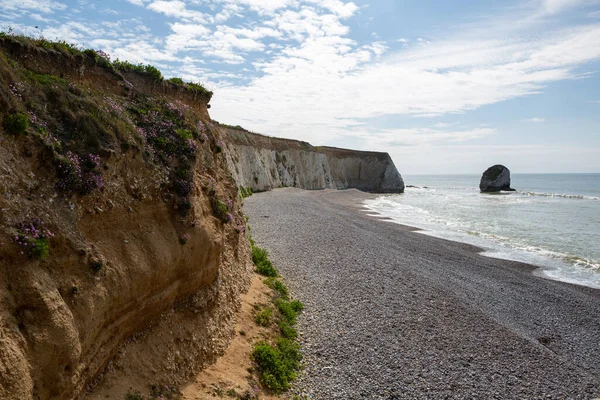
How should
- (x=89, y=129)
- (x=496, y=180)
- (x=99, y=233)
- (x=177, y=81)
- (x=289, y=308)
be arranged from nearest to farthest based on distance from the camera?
(x=99, y=233) < (x=89, y=129) < (x=177, y=81) < (x=289, y=308) < (x=496, y=180)

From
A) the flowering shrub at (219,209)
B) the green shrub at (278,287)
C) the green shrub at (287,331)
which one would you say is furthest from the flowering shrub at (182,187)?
the green shrub at (278,287)

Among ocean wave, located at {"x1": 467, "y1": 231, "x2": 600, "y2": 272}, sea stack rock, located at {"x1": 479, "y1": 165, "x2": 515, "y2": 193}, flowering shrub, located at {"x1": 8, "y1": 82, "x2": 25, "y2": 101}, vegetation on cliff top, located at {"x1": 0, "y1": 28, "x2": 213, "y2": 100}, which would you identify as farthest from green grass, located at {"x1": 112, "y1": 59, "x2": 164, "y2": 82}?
sea stack rock, located at {"x1": 479, "y1": 165, "x2": 515, "y2": 193}

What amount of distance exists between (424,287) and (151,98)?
12466 millimetres

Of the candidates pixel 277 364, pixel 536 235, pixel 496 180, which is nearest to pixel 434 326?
pixel 277 364

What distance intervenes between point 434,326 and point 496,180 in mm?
92601

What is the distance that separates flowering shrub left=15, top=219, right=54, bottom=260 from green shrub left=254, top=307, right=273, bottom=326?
22.4ft

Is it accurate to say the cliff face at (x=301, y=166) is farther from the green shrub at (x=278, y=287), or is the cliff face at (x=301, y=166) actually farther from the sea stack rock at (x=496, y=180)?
the green shrub at (x=278, y=287)

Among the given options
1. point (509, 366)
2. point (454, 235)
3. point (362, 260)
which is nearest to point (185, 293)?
point (509, 366)

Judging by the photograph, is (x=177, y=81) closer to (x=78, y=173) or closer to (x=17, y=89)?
(x=17, y=89)

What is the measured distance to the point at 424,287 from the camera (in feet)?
54.7

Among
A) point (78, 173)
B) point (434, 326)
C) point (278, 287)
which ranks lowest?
point (434, 326)

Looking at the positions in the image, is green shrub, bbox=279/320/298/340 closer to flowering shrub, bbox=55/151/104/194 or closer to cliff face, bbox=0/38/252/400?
cliff face, bbox=0/38/252/400

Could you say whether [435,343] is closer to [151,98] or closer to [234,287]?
[234,287]

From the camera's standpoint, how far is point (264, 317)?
39.4 feet
